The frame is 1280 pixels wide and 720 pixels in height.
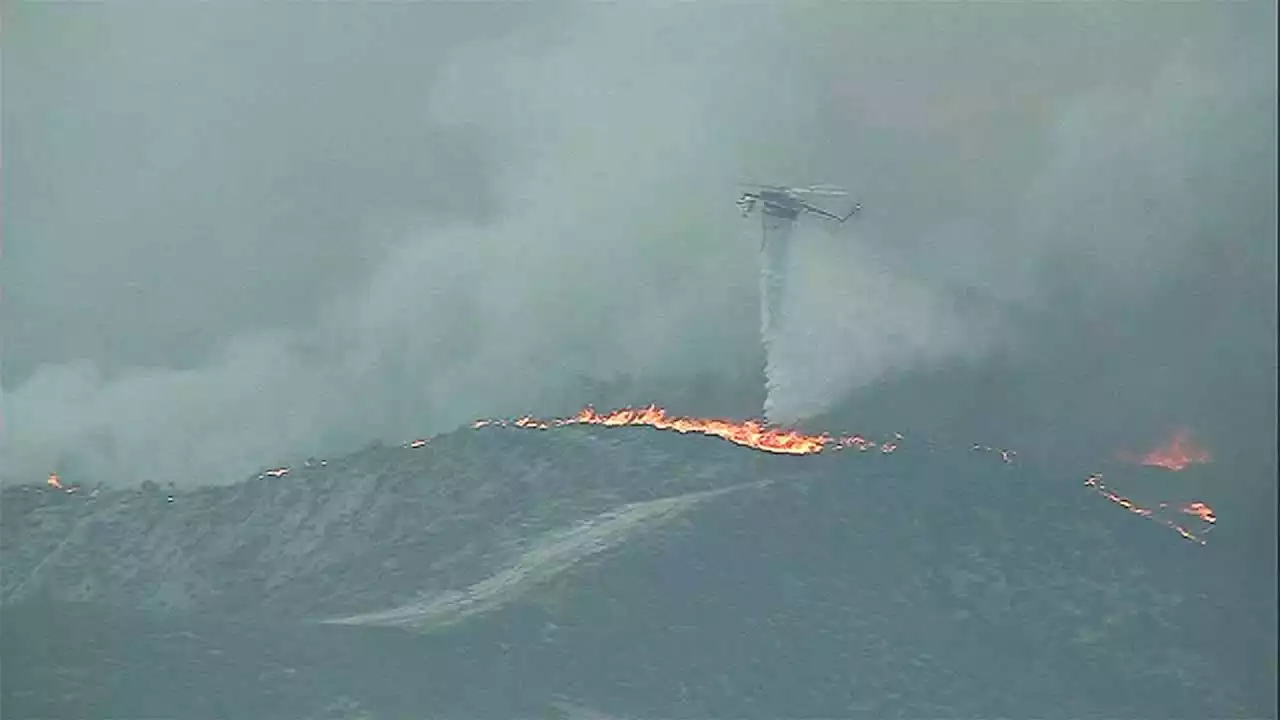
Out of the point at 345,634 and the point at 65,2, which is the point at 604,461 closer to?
the point at 345,634

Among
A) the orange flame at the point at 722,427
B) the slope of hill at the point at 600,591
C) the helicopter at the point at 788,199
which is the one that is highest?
the helicopter at the point at 788,199

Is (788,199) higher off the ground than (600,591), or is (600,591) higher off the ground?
(788,199)

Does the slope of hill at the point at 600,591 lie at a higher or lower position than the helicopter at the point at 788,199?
lower

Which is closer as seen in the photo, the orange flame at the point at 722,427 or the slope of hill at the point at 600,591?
the slope of hill at the point at 600,591

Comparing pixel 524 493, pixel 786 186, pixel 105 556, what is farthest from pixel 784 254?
pixel 105 556
